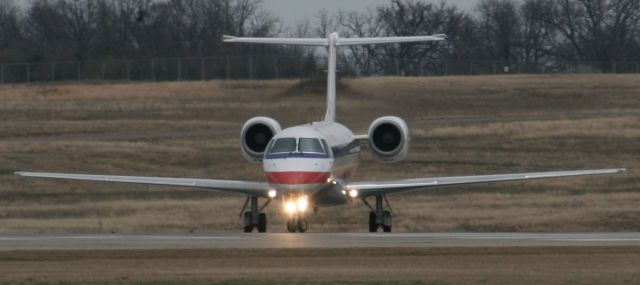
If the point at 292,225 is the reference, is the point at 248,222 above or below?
below

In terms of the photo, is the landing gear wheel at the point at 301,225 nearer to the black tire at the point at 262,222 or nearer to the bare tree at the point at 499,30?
the black tire at the point at 262,222

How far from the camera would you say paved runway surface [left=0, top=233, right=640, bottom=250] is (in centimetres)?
3011

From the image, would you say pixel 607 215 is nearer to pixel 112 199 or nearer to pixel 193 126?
pixel 112 199

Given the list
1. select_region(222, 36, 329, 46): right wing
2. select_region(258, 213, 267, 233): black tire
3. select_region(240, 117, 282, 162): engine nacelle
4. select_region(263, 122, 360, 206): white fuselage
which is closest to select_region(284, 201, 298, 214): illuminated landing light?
select_region(263, 122, 360, 206): white fuselage

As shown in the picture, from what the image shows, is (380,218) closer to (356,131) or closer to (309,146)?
(309,146)

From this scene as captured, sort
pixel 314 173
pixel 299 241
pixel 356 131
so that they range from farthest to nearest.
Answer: pixel 356 131 < pixel 314 173 < pixel 299 241

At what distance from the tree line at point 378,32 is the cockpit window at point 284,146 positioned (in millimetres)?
49539

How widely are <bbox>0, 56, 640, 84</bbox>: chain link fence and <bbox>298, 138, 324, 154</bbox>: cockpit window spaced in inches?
1080

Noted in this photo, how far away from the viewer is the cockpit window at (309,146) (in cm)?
3909

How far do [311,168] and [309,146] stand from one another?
0.76 m

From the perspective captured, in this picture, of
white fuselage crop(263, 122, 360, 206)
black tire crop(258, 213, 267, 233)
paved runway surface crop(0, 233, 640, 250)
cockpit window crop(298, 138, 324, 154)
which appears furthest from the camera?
black tire crop(258, 213, 267, 233)

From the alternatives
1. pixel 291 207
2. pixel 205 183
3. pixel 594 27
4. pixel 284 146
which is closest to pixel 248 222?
pixel 205 183

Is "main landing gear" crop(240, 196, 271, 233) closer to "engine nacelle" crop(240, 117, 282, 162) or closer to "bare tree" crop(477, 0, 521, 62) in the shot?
"engine nacelle" crop(240, 117, 282, 162)

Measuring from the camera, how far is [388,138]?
43.5 metres
